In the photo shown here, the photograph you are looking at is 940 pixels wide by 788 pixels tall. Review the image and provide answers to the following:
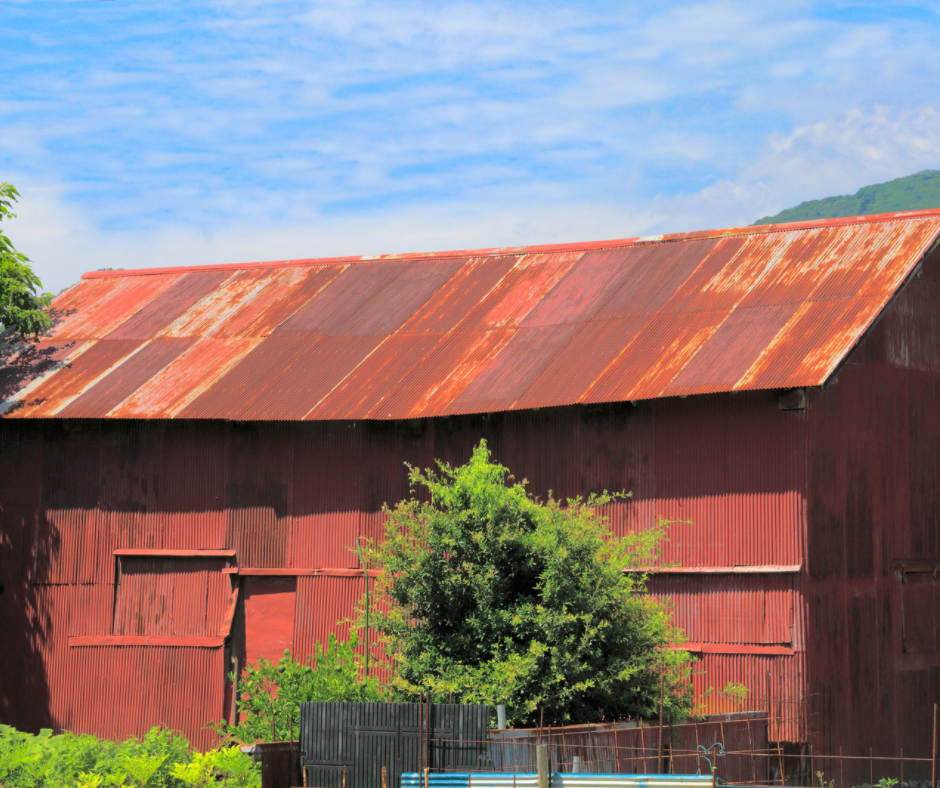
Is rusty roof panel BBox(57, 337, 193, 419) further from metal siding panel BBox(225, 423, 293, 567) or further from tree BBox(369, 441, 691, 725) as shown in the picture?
tree BBox(369, 441, 691, 725)

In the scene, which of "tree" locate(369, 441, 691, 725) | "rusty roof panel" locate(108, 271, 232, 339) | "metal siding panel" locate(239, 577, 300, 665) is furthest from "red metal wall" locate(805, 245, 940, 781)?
"rusty roof panel" locate(108, 271, 232, 339)

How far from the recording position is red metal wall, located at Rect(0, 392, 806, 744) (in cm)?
1980

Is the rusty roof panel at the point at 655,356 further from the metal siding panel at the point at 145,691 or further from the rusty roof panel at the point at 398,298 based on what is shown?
the metal siding panel at the point at 145,691

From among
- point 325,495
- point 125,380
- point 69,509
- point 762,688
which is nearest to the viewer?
point 762,688

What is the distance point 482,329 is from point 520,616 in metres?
8.84

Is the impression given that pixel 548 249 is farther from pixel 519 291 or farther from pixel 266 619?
pixel 266 619

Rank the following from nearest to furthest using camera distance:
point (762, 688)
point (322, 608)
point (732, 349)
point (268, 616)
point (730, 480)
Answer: point (762, 688), point (730, 480), point (732, 349), point (322, 608), point (268, 616)

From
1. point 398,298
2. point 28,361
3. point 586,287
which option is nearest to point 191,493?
point 28,361

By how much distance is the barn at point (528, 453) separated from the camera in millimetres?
19812

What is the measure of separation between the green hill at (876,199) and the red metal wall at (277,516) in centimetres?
15229

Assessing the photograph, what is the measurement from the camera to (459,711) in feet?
48.8

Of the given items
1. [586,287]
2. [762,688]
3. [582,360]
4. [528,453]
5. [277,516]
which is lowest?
[762,688]

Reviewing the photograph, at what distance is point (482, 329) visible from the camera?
80.5ft

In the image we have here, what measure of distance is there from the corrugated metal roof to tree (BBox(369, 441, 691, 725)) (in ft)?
12.3
